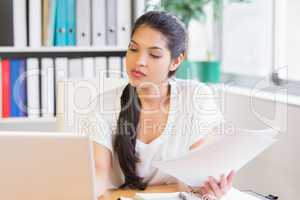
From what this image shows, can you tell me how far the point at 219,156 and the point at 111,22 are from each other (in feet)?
4.60

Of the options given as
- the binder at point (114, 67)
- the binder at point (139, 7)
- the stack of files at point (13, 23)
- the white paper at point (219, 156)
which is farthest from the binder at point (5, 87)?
the white paper at point (219, 156)

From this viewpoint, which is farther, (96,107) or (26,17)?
(26,17)

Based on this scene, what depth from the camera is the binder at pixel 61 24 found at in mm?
2463

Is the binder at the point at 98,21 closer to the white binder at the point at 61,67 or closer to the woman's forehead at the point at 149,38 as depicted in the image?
the white binder at the point at 61,67

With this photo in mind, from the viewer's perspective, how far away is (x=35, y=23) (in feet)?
8.01

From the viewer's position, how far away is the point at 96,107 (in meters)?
1.79

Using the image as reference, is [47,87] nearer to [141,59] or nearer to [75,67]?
[75,67]

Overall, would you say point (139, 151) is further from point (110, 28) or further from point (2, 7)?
point (2, 7)

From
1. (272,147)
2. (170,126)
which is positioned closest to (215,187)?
(170,126)

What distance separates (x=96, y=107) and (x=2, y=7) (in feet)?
3.26

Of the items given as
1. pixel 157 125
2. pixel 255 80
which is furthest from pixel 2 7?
pixel 255 80

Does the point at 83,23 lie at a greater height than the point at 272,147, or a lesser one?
greater

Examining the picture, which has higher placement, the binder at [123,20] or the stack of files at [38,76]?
the binder at [123,20]

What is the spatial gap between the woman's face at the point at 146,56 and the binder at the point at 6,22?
98 cm
